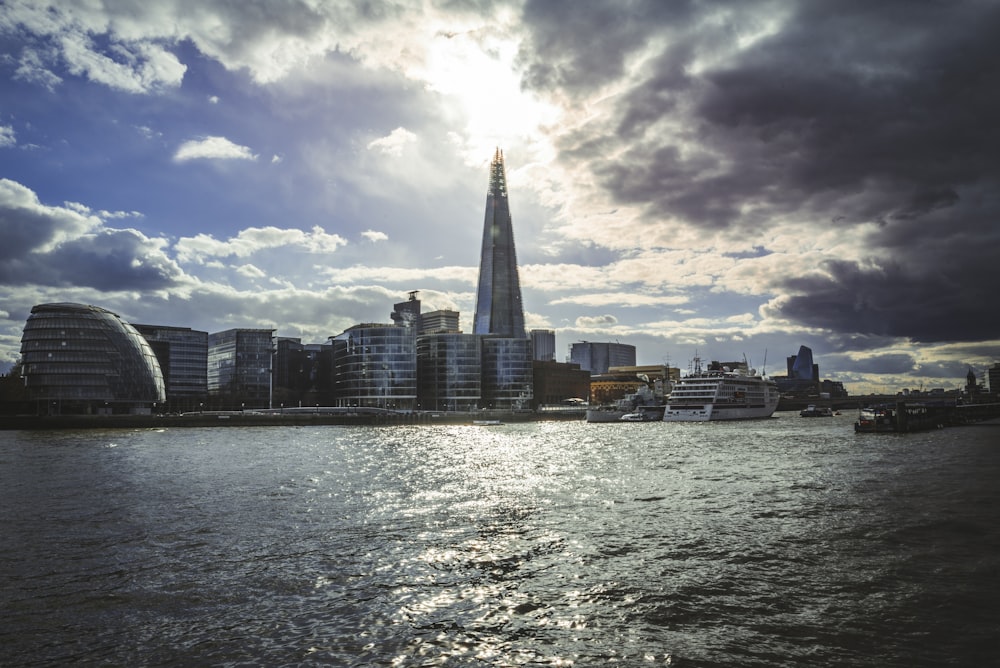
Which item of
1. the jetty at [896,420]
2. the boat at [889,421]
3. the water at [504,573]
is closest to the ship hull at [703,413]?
the jetty at [896,420]

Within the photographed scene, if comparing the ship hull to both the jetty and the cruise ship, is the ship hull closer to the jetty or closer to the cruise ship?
the cruise ship

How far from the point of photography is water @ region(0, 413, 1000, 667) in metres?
16.3

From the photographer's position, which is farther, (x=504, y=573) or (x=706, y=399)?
(x=706, y=399)

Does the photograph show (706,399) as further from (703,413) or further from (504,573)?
(504,573)

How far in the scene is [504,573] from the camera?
23188 millimetres

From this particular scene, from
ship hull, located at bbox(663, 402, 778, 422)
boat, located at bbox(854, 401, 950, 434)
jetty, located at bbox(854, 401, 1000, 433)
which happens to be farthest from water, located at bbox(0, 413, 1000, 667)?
ship hull, located at bbox(663, 402, 778, 422)

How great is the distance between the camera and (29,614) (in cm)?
1911

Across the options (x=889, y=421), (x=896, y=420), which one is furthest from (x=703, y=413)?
(x=896, y=420)

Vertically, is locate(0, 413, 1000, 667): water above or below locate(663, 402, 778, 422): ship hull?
above

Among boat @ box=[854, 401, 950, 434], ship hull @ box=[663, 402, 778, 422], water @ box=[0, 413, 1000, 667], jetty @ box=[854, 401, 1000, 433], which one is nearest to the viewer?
water @ box=[0, 413, 1000, 667]

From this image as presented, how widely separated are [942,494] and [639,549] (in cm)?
2825

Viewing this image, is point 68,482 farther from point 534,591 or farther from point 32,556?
point 534,591

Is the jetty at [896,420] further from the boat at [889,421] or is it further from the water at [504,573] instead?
the water at [504,573]

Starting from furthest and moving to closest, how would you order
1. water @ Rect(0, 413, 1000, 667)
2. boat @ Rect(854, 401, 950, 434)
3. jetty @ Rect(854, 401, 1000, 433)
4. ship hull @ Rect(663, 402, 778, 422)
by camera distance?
1. ship hull @ Rect(663, 402, 778, 422)
2. jetty @ Rect(854, 401, 1000, 433)
3. boat @ Rect(854, 401, 950, 434)
4. water @ Rect(0, 413, 1000, 667)
